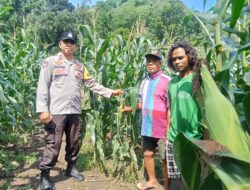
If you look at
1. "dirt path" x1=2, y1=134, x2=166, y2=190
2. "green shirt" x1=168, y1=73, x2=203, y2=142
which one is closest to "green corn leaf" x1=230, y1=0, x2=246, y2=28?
"green shirt" x1=168, y1=73, x2=203, y2=142

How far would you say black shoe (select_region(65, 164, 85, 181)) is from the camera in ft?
13.2

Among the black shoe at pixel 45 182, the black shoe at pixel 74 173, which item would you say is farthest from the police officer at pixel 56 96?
the black shoe at pixel 74 173

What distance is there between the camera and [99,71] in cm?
429

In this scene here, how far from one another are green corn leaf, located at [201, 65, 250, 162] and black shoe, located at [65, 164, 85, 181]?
10.2ft

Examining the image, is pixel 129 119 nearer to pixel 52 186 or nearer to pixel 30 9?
pixel 52 186

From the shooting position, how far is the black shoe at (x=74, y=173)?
402 cm

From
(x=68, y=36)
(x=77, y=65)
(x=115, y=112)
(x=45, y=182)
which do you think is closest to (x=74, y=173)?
(x=45, y=182)

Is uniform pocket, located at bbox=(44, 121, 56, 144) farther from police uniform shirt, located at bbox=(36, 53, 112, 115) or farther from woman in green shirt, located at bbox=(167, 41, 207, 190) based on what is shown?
woman in green shirt, located at bbox=(167, 41, 207, 190)

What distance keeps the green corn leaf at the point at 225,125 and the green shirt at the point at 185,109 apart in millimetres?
1336

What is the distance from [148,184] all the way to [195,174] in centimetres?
261

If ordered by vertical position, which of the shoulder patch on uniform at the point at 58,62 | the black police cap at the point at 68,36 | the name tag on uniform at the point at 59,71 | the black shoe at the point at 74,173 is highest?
the black police cap at the point at 68,36

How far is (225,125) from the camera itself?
3.55ft

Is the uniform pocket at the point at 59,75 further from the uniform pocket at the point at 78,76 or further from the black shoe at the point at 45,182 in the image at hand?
the black shoe at the point at 45,182

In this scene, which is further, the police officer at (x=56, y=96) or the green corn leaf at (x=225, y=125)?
the police officer at (x=56, y=96)
